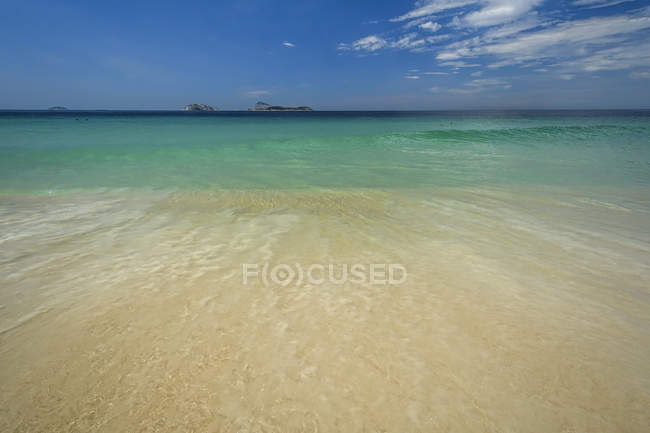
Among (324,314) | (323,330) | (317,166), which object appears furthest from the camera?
(317,166)

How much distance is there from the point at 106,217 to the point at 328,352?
209 inches

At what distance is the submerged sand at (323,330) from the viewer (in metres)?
1.92

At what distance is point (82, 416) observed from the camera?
6.14ft

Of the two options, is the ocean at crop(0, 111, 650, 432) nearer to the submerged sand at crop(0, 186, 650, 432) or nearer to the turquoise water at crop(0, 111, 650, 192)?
the submerged sand at crop(0, 186, 650, 432)

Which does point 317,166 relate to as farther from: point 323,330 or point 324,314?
point 323,330

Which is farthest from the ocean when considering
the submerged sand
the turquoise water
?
the turquoise water

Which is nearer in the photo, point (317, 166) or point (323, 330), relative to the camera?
point (323, 330)

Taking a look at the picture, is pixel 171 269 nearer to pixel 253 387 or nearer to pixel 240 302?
pixel 240 302

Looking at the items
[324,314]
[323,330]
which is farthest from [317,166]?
[323,330]

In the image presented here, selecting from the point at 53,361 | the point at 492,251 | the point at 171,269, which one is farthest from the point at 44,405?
the point at 492,251

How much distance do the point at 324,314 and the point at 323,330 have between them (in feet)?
0.76

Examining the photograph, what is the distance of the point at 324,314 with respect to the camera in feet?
9.46

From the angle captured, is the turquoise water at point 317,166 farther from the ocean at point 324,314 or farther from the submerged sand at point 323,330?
the submerged sand at point 323,330

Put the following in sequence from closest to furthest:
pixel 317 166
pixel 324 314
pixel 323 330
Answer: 1. pixel 323 330
2. pixel 324 314
3. pixel 317 166
